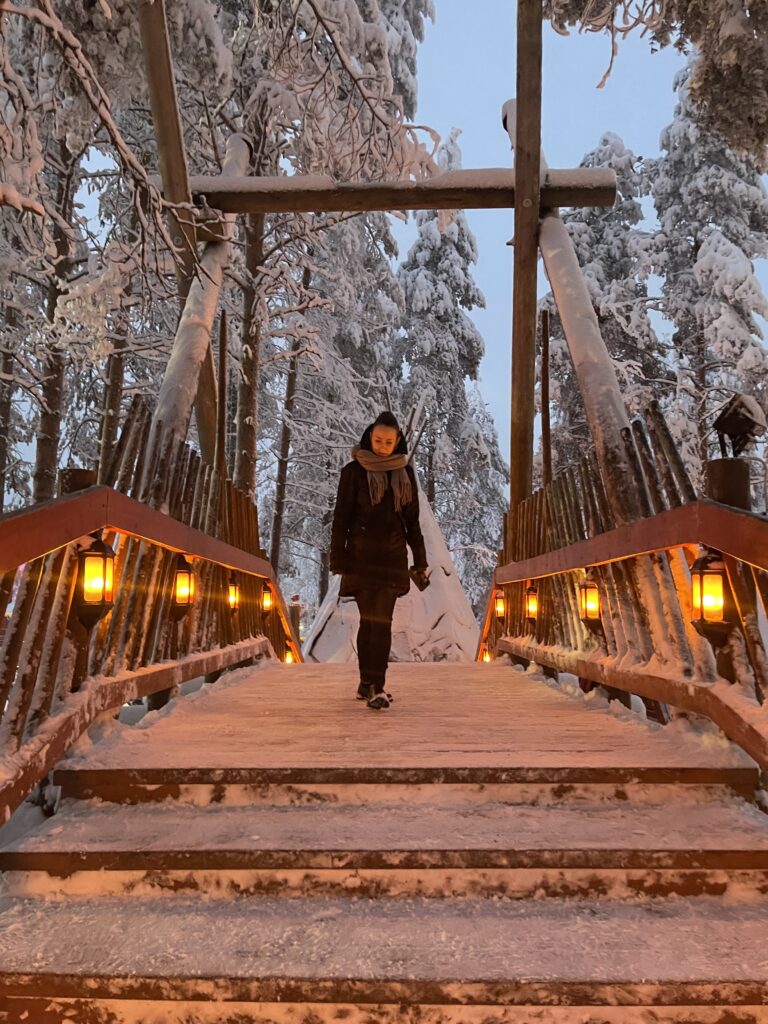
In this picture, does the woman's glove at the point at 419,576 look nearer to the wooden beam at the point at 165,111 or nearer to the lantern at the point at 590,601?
the lantern at the point at 590,601

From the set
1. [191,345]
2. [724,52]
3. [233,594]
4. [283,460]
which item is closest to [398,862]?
[233,594]

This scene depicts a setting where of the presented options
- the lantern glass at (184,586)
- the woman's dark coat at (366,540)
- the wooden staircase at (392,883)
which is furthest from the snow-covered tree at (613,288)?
the wooden staircase at (392,883)

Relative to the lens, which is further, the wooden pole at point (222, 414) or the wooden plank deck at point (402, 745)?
the wooden pole at point (222, 414)

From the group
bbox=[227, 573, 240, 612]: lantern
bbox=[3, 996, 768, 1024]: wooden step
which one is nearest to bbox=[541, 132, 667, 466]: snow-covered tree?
bbox=[227, 573, 240, 612]: lantern

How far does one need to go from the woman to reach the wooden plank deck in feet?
1.29

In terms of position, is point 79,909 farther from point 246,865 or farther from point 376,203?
point 376,203

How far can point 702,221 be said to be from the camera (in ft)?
63.4

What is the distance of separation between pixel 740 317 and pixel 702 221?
10.5 feet

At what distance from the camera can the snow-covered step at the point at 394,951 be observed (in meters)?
1.91

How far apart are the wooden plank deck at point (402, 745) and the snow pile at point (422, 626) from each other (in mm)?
9204

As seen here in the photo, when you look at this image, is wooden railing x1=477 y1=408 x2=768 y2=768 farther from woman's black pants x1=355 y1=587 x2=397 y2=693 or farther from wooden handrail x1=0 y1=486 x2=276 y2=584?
wooden handrail x1=0 y1=486 x2=276 y2=584

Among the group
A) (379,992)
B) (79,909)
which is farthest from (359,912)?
(79,909)

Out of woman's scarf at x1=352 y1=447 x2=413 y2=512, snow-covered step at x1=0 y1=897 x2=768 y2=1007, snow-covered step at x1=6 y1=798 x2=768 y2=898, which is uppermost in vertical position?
woman's scarf at x1=352 y1=447 x2=413 y2=512

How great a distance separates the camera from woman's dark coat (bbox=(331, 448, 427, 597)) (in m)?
4.65
